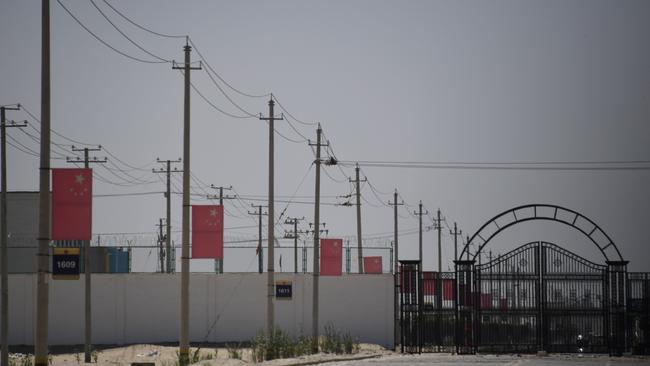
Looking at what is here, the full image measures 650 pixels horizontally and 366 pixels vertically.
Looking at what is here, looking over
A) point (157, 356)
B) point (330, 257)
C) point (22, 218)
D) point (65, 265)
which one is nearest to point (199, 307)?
point (330, 257)

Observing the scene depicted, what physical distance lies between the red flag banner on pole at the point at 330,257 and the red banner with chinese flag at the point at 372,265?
10.7 m

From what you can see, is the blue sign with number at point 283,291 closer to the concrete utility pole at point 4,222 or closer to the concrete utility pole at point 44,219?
the concrete utility pole at point 4,222

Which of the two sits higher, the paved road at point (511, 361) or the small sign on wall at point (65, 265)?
the small sign on wall at point (65, 265)

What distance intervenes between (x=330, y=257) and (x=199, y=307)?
970 centimetres

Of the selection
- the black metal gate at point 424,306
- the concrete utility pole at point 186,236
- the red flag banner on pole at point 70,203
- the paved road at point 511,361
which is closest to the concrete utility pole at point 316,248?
the black metal gate at point 424,306

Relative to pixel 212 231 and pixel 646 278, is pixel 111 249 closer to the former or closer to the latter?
pixel 212 231

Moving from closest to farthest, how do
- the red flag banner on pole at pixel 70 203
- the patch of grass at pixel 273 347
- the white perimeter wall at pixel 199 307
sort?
1. the red flag banner on pole at pixel 70 203
2. the patch of grass at pixel 273 347
3. the white perimeter wall at pixel 199 307

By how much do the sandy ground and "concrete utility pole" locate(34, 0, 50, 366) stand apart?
1062cm

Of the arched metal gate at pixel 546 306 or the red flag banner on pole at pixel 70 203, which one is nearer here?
the red flag banner on pole at pixel 70 203

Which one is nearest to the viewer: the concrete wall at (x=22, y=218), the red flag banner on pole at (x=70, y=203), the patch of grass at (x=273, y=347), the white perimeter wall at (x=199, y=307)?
the red flag banner on pole at (x=70, y=203)

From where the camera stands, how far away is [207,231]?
43.8 meters

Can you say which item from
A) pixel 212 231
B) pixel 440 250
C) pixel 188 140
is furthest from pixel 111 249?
pixel 440 250

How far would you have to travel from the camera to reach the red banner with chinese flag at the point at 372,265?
6538 cm

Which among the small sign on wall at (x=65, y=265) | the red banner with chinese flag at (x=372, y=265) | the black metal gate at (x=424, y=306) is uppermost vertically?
the red banner with chinese flag at (x=372, y=265)
